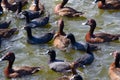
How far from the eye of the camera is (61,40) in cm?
1457

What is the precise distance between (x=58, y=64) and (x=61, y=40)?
67.0 inches

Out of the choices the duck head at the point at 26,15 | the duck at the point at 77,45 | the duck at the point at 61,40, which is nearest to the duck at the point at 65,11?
the duck at the point at 61,40

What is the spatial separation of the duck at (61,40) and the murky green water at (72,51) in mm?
187

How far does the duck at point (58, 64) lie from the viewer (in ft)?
42.1

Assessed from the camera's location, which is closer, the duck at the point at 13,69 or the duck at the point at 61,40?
the duck at the point at 13,69

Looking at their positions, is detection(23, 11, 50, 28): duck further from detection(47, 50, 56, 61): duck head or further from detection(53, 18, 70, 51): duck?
detection(47, 50, 56, 61): duck head

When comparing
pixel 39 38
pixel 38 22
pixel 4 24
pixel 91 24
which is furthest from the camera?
pixel 38 22

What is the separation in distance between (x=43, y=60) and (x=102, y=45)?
2215 mm

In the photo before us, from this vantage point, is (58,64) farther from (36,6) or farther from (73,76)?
(36,6)

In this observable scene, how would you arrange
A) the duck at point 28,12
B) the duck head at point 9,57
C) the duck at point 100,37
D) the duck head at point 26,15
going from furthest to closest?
the duck at point 28,12 → the duck head at point 26,15 → the duck at point 100,37 → the duck head at point 9,57

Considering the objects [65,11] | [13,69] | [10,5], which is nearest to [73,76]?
[13,69]

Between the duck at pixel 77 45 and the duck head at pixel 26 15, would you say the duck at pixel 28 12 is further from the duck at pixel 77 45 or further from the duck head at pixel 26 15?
the duck at pixel 77 45

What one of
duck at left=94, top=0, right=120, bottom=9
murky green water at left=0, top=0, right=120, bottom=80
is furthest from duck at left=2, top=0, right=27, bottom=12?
duck at left=94, top=0, right=120, bottom=9

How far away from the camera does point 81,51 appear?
14281mm
